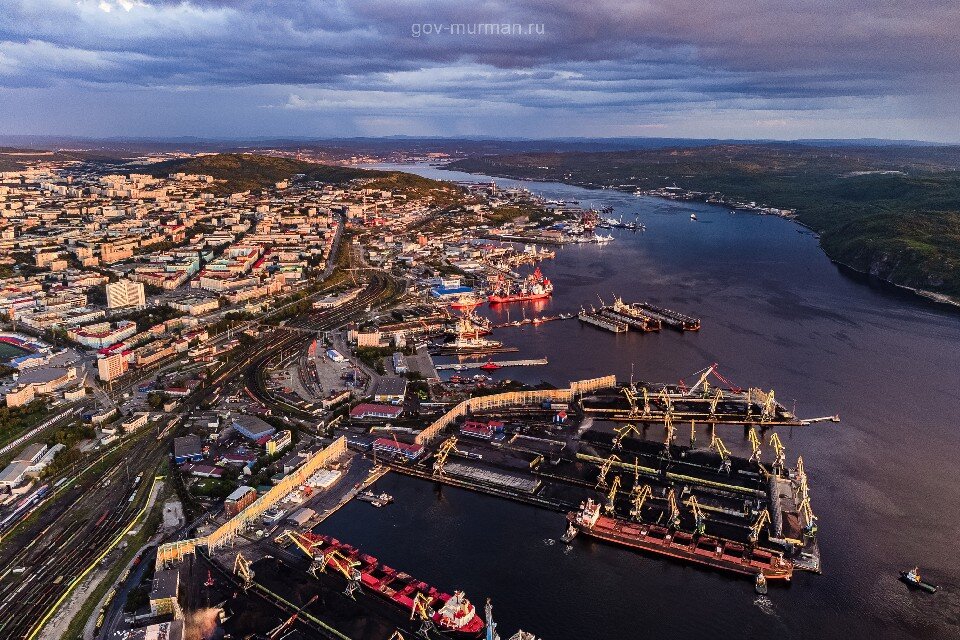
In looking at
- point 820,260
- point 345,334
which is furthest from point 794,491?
point 820,260

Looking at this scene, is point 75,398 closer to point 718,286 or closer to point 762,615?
point 762,615

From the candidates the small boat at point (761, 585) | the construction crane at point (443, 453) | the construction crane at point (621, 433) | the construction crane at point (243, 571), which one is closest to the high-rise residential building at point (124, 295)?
the construction crane at point (443, 453)

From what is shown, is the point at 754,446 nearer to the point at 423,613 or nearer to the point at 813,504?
the point at 813,504

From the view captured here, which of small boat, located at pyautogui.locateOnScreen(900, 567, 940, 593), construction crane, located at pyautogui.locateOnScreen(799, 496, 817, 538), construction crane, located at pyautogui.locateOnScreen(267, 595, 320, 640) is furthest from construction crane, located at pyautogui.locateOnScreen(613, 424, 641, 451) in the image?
construction crane, located at pyautogui.locateOnScreen(267, 595, 320, 640)

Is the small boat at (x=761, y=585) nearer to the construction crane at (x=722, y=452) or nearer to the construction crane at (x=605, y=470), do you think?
the construction crane at (x=605, y=470)

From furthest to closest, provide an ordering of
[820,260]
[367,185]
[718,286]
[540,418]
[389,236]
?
[367,185] → [389,236] → [820,260] → [718,286] → [540,418]
